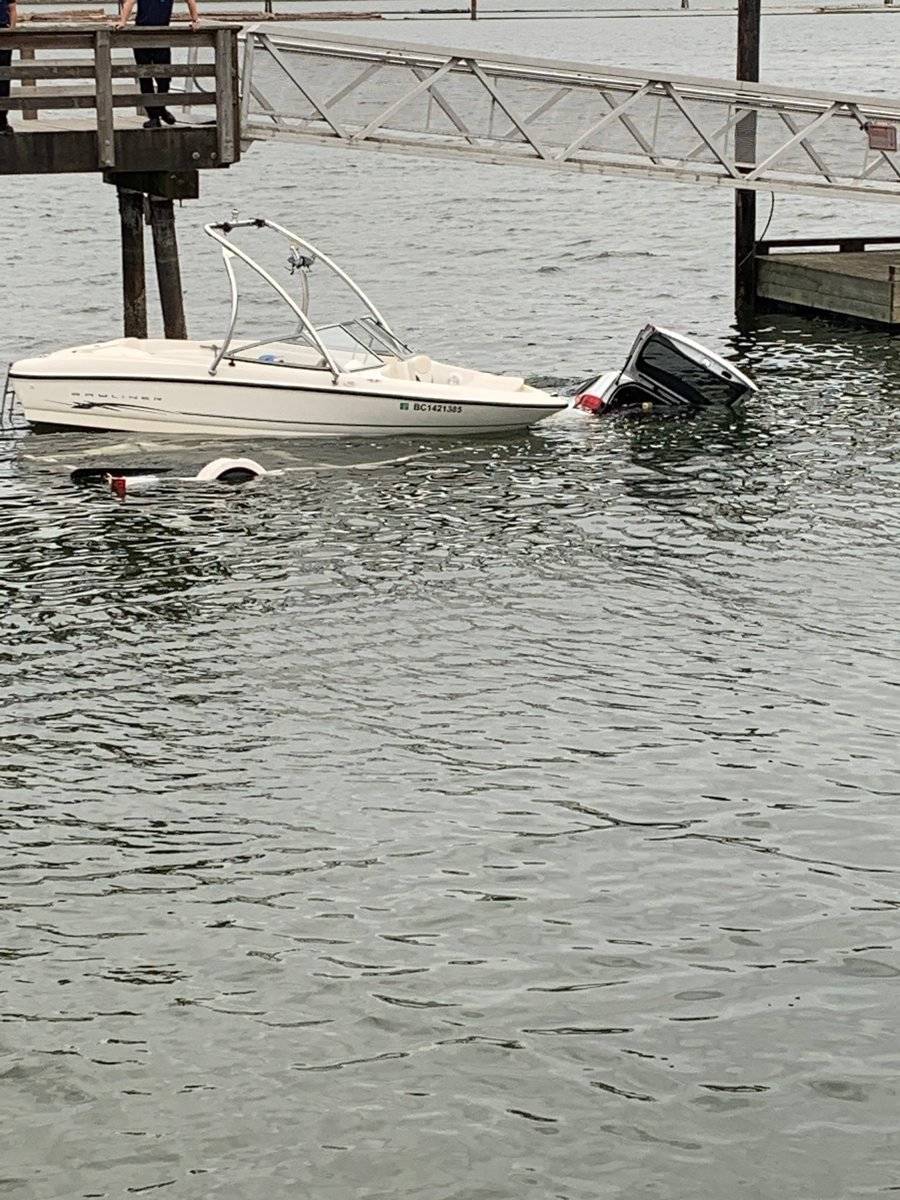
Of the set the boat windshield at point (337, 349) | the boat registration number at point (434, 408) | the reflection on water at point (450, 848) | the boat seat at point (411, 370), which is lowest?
the reflection on water at point (450, 848)

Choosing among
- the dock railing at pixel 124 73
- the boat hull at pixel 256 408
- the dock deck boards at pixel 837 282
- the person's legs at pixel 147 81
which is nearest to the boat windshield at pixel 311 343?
the boat hull at pixel 256 408

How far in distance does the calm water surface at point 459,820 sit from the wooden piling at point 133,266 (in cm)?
382

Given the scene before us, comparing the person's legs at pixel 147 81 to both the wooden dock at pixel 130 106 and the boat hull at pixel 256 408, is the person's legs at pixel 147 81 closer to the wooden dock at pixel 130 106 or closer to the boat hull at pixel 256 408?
the wooden dock at pixel 130 106

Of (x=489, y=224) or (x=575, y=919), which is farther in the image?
(x=489, y=224)

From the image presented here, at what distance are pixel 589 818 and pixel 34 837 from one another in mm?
3181

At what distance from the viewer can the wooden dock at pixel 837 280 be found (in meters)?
29.0

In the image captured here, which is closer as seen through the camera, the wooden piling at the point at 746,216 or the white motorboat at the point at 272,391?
the white motorboat at the point at 272,391

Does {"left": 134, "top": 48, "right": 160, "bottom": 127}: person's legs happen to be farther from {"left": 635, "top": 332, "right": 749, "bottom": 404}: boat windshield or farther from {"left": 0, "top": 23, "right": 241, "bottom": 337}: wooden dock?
{"left": 635, "top": 332, "right": 749, "bottom": 404}: boat windshield

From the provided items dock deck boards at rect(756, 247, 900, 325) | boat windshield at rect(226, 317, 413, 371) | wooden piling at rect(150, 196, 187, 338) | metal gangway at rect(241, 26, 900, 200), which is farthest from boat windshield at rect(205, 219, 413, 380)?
dock deck boards at rect(756, 247, 900, 325)

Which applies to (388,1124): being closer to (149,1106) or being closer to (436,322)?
(149,1106)

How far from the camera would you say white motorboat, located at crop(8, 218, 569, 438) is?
22062 millimetres

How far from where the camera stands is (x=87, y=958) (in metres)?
10.3

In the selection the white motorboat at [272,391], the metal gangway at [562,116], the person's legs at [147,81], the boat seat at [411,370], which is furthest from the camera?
the metal gangway at [562,116]

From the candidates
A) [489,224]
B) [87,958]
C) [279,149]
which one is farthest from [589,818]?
[279,149]
